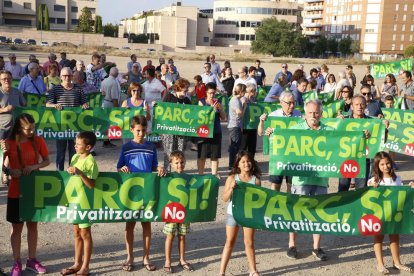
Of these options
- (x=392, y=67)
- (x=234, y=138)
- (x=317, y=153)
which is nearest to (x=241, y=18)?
(x=392, y=67)

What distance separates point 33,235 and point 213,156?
4.87m

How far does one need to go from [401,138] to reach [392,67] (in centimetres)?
976

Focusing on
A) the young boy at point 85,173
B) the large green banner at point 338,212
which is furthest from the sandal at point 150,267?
the large green banner at point 338,212

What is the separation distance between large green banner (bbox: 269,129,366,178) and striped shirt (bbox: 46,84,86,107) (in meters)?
4.39

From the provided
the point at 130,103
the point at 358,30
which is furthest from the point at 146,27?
the point at 130,103

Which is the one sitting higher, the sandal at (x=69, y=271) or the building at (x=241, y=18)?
the building at (x=241, y=18)

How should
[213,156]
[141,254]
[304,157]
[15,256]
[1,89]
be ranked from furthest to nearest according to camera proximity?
[213,156], [1,89], [304,157], [141,254], [15,256]

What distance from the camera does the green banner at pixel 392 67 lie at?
19.3 metres

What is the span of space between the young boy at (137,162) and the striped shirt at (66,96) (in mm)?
4011

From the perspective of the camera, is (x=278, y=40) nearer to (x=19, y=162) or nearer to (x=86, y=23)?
(x=86, y=23)

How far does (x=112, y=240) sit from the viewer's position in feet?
24.0

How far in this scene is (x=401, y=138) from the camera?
35.5ft

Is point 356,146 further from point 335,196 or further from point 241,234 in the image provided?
point 241,234

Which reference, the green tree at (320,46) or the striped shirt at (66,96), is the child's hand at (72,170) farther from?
the green tree at (320,46)
